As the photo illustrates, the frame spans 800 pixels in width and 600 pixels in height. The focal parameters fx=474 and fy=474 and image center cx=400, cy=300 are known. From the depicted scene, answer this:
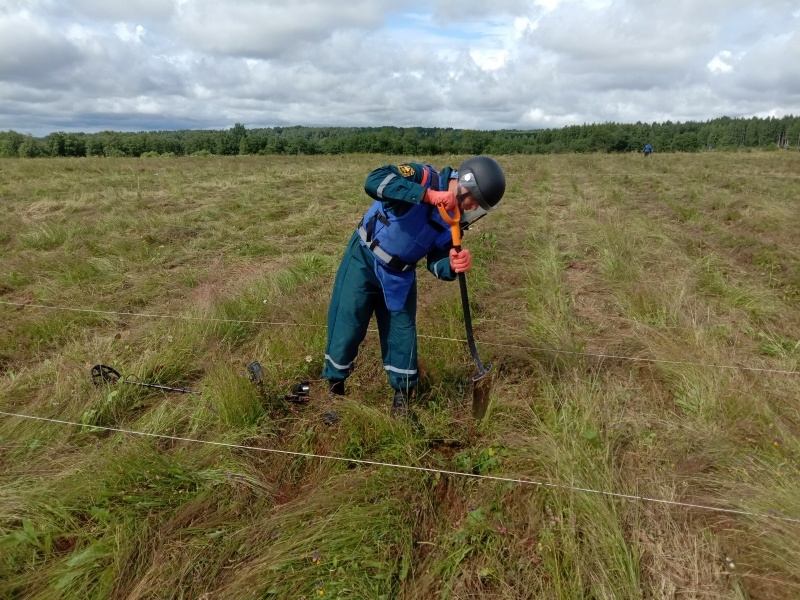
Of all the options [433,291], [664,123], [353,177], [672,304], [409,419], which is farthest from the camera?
[664,123]

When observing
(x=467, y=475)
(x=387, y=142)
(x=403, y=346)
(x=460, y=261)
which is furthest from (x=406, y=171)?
(x=387, y=142)

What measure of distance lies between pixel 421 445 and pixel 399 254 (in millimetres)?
1134

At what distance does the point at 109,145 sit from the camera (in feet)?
152

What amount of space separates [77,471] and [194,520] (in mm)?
726

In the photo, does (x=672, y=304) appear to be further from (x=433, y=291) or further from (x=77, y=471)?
(x=77, y=471)

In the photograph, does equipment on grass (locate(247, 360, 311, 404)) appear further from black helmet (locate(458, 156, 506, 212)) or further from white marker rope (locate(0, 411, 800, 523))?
black helmet (locate(458, 156, 506, 212))

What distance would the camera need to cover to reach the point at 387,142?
55000 mm

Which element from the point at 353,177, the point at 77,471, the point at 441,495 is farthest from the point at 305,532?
→ the point at 353,177

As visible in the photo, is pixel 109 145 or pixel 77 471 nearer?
pixel 77 471

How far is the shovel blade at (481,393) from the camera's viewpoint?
9.43 feet

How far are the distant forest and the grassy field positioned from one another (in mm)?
40224

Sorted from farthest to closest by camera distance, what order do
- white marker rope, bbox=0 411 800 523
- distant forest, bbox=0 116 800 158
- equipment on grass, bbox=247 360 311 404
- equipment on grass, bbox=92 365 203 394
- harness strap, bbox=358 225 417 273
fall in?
distant forest, bbox=0 116 800 158
equipment on grass, bbox=92 365 203 394
equipment on grass, bbox=247 360 311 404
harness strap, bbox=358 225 417 273
white marker rope, bbox=0 411 800 523

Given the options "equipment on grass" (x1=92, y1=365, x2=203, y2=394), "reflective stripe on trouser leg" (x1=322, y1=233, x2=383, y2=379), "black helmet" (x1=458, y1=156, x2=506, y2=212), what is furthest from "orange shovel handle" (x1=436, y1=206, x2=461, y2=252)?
"equipment on grass" (x1=92, y1=365, x2=203, y2=394)

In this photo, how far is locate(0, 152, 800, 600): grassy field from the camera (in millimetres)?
2035
